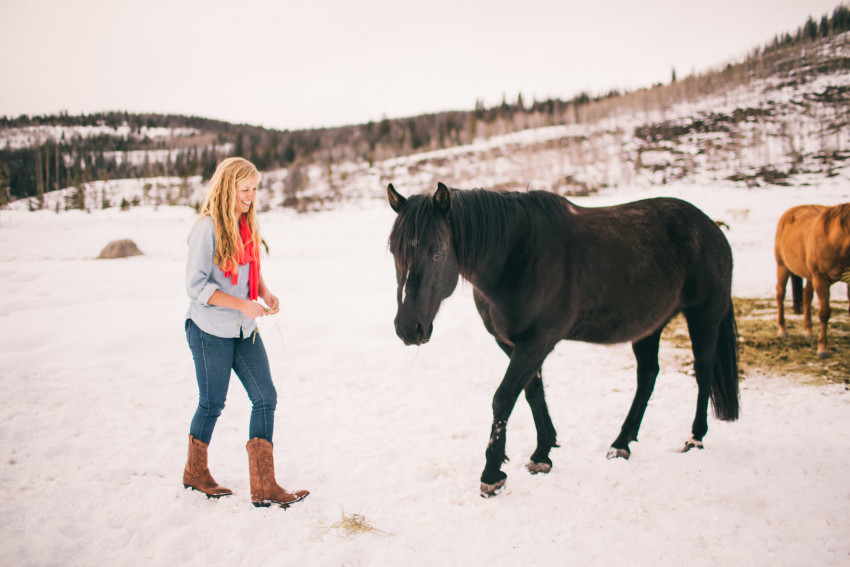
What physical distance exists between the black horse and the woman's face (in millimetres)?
870

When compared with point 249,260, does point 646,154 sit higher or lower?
higher

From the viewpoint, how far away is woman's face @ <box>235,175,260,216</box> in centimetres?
247

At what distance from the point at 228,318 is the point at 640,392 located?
11.0 feet

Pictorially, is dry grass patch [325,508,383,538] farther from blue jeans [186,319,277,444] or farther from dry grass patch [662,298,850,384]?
dry grass patch [662,298,850,384]

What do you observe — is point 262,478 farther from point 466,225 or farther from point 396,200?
point 466,225

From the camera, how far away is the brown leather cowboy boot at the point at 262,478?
8.48 feet

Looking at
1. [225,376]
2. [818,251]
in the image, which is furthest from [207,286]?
[818,251]

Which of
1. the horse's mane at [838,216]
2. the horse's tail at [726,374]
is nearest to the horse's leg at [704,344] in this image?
the horse's tail at [726,374]

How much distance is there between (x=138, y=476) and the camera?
2971 mm

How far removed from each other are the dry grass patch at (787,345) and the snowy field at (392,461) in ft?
1.50

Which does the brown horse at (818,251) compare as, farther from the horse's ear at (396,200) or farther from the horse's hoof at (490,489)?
the horse's ear at (396,200)

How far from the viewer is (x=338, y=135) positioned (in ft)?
372

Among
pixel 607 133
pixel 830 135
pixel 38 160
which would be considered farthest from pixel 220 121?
pixel 830 135

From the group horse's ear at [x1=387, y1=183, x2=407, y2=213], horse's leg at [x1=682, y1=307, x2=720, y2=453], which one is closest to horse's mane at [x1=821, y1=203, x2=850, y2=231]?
horse's leg at [x1=682, y1=307, x2=720, y2=453]
